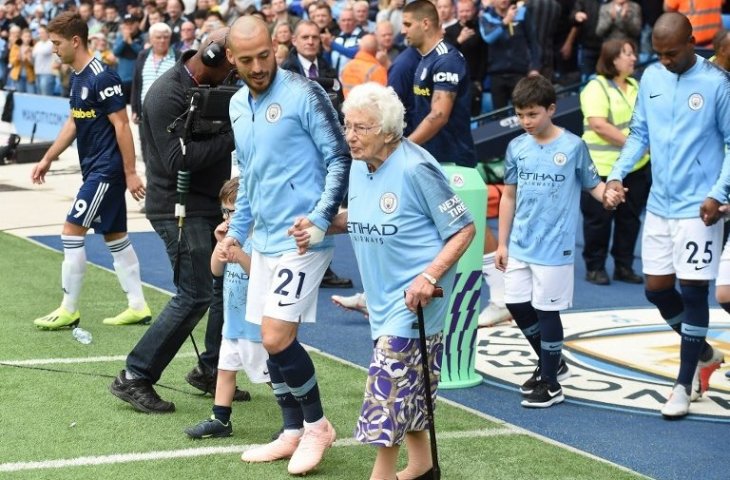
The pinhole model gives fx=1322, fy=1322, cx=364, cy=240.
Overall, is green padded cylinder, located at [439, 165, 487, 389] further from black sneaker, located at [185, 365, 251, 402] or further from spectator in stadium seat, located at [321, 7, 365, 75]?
spectator in stadium seat, located at [321, 7, 365, 75]

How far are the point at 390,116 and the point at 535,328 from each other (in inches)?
108

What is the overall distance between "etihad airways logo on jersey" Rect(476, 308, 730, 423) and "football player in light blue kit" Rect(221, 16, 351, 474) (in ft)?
6.62

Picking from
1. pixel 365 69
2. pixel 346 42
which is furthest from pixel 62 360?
pixel 346 42

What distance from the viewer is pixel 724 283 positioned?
6941 mm

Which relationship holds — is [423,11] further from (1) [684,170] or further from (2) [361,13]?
(2) [361,13]

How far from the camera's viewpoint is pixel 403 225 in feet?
17.6

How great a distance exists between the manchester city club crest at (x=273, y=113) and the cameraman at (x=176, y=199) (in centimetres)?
90

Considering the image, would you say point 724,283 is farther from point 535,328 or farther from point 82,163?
point 82,163

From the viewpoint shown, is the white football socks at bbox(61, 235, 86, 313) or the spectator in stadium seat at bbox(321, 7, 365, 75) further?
the spectator in stadium seat at bbox(321, 7, 365, 75)

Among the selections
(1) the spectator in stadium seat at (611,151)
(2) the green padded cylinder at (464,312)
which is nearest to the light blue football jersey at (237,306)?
(2) the green padded cylinder at (464,312)

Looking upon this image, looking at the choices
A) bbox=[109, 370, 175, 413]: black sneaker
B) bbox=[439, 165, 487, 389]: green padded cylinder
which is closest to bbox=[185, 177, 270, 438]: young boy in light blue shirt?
bbox=[109, 370, 175, 413]: black sneaker

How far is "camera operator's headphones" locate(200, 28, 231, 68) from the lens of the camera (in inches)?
265

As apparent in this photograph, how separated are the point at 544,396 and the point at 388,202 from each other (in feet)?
7.86

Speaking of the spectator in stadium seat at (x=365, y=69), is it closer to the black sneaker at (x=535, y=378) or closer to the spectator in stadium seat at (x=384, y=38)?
the spectator in stadium seat at (x=384, y=38)
